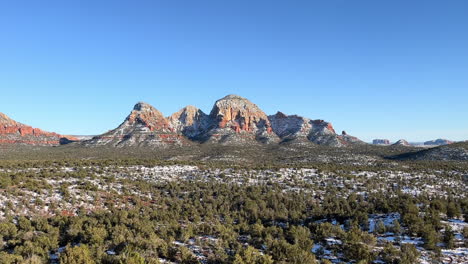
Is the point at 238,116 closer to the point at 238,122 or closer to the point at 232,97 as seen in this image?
the point at 238,122

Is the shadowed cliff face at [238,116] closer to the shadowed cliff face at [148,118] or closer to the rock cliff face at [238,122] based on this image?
the rock cliff face at [238,122]

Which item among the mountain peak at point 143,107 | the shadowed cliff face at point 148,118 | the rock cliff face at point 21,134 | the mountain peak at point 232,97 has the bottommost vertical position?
the rock cliff face at point 21,134

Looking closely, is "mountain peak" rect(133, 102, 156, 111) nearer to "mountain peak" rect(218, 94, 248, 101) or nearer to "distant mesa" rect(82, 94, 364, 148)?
"distant mesa" rect(82, 94, 364, 148)

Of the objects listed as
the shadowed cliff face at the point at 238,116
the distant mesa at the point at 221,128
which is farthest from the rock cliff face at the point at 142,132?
the shadowed cliff face at the point at 238,116

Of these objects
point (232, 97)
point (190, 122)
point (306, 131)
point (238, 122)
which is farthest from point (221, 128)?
point (306, 131)

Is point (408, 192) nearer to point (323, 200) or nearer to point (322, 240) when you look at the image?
point (323, 200)

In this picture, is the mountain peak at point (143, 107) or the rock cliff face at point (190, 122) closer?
the mountain peak at point (143, 107)
